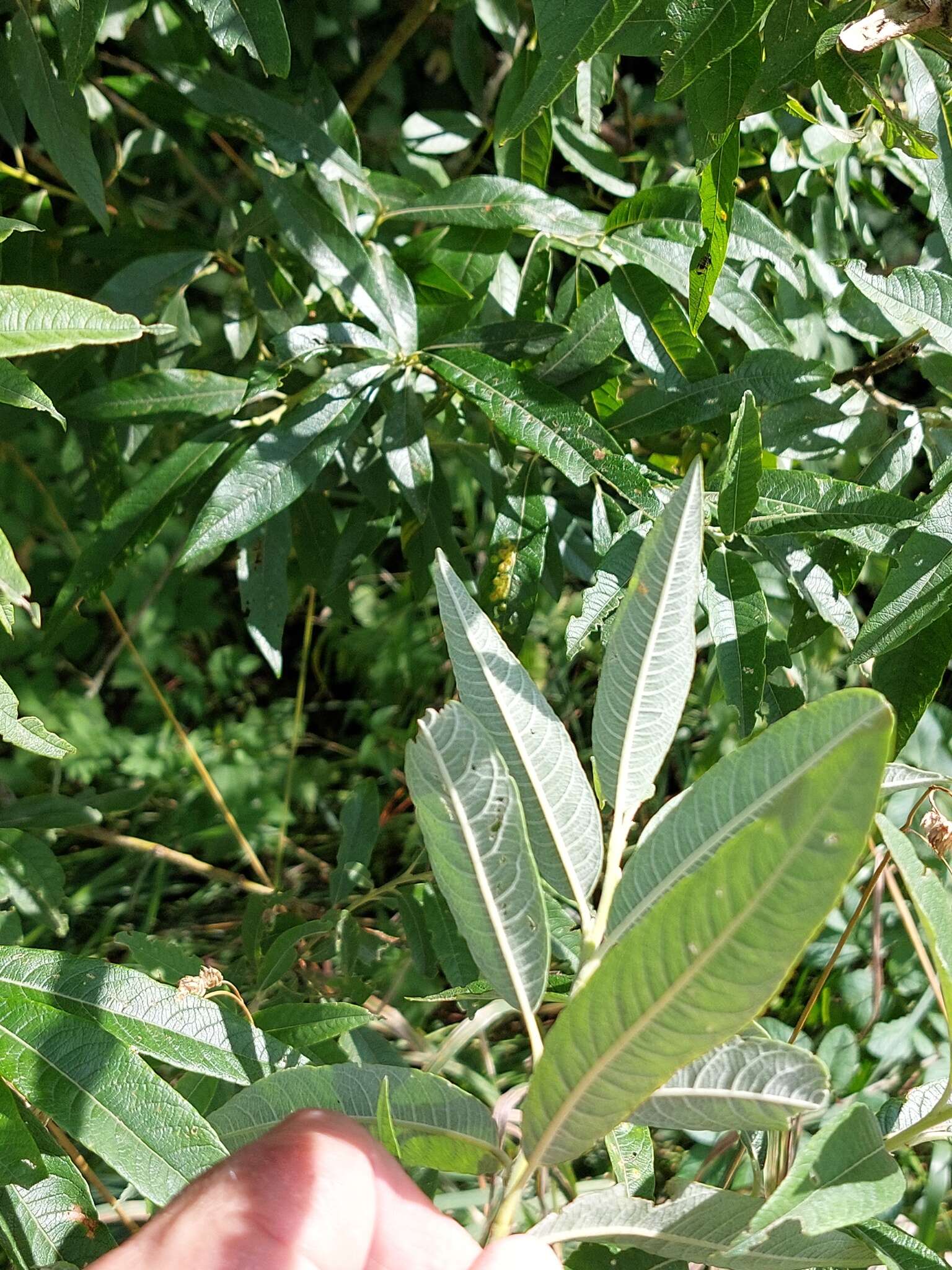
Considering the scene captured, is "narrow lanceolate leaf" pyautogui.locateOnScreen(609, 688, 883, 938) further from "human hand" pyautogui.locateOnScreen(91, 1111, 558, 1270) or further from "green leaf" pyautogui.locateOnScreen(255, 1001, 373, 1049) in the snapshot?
"green leaf" pyautogui.locateOnScreen(255, 1001, 373, 1049)

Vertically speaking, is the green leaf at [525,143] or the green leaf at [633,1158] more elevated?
the green leaf at [525,143]

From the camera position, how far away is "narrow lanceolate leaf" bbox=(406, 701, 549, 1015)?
1.42ft

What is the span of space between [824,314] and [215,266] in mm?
660

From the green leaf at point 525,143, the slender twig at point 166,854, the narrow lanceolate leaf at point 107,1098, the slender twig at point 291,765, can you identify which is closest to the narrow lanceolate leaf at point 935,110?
the green leaf at point 525,143

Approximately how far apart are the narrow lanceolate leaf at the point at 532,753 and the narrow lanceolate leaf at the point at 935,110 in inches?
20.3

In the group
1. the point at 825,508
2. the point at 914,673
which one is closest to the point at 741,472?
the point at 825,508

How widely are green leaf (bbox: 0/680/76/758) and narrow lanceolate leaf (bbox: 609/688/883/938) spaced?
379mm

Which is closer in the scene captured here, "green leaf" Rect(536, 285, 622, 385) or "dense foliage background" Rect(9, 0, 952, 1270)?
"dense foliage background" Rect(9, 0, 952, 1270)

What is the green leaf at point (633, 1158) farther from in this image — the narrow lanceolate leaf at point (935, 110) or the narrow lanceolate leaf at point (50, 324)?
the narrow lanceolate leaf at point (935, 110)

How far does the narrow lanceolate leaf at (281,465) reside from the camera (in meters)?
0.80

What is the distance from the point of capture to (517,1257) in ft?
1.37

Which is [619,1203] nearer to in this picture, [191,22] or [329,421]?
[329,421]

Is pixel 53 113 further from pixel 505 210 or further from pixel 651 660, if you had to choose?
pixel 651 660

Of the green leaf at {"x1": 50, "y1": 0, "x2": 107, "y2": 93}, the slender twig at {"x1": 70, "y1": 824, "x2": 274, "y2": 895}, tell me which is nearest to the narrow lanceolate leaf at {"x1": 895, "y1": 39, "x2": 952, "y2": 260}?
the green leaf at {"x1": 50, "y1": 0, "x2": 107, "y2": 93}
